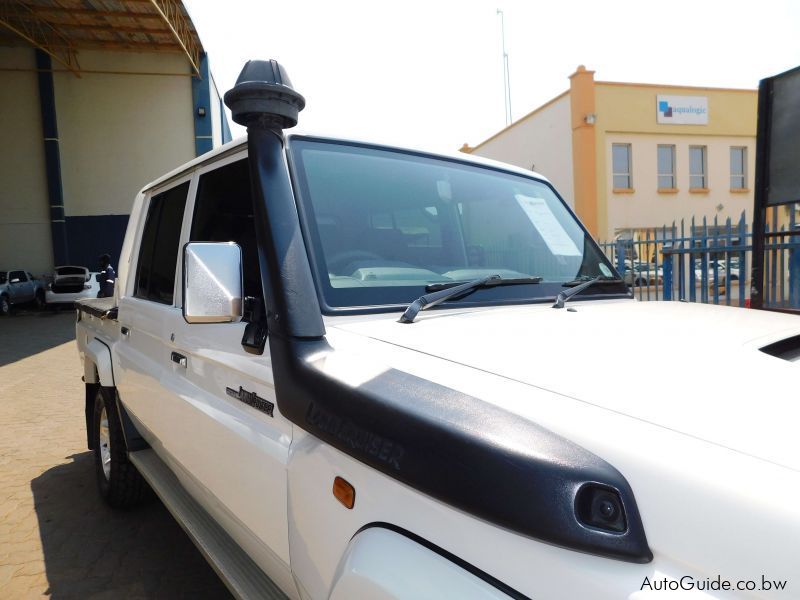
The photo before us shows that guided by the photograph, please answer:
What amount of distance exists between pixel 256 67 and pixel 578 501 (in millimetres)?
1468

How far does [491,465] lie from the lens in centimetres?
96

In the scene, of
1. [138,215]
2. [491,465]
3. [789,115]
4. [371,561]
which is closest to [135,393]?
[138,215]

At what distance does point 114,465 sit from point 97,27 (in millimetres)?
20256

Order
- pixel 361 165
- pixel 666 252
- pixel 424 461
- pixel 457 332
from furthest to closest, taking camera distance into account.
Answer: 1. pixel 666 252
2. pixel 361 165
3. pixel 457 332
4. pixel 424 461

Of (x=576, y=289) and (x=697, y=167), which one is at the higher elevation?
(x=697, y=167)

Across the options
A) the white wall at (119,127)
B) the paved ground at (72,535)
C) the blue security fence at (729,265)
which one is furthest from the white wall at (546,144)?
the paved ground at (72,535)

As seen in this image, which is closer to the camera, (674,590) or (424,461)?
(674,590)

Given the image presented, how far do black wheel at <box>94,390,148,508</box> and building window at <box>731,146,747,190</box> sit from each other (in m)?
25.3

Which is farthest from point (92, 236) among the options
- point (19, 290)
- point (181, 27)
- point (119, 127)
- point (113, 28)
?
point (181, 27)

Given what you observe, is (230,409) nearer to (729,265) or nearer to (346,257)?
(346,257)

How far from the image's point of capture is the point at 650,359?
4.20 ft

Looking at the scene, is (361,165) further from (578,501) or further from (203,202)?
(578,501)

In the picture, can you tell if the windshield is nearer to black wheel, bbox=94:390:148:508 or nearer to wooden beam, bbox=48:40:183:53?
black wheel, bbox=94:390:148:508

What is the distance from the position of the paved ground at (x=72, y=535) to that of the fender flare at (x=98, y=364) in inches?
35.5
